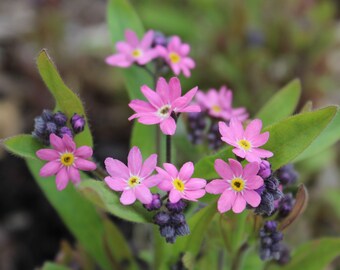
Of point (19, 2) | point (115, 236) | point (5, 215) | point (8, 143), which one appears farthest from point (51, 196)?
point (19, 2)

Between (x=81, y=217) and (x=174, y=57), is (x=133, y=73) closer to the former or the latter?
(x=174, y=57)

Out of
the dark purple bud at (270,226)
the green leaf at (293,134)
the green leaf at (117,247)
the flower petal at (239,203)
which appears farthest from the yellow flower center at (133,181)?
the green leaf at (117,247)

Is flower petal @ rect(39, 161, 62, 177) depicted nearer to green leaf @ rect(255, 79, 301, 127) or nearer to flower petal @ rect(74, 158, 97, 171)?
flower petal @ rect(74, 158, 97, 171)

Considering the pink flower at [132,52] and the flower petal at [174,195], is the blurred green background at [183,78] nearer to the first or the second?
the pink flower at [132,52]

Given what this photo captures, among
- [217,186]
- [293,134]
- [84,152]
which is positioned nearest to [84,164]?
[84,152]

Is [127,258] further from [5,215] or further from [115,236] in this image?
[5,215]

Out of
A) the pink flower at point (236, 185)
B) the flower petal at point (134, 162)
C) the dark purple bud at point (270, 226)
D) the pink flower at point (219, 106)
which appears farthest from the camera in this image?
the pink flower at point (219, 106)

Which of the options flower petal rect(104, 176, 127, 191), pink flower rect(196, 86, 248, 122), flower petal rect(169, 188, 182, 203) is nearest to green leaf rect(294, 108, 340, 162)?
pink flower rect(196, 86, 248, 122)
